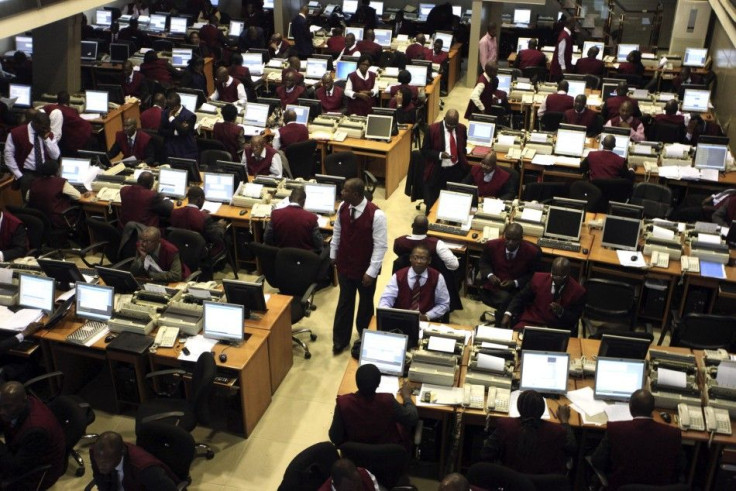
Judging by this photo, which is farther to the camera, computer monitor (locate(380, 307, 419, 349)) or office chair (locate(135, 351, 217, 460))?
computer monitor (locate(380, 307, 419, 349))

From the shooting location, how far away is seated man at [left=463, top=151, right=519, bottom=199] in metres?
8.66

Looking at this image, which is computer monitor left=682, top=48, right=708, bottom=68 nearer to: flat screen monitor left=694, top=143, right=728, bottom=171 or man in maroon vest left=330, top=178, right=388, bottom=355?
flat screen monitor left=694, top=143, right=728, bottom=171

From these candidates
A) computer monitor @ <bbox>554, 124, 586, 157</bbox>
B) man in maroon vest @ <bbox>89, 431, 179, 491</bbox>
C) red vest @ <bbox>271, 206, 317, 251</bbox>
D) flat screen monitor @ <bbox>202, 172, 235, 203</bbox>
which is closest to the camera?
man in maroon vest @ <bbox>89, 431, 179, 491</bbox>

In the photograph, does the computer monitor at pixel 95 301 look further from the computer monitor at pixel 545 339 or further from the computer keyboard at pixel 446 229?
the computer monitor at pixel 545 339

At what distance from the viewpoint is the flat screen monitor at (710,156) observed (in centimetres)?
953

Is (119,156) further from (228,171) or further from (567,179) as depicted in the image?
(567,179)

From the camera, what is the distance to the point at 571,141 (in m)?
9.88

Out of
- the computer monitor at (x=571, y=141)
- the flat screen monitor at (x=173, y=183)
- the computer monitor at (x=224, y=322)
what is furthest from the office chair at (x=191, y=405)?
the computer monitor at (x=571, y=141)

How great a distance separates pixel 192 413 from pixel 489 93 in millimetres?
7141

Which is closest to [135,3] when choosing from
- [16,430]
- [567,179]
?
[567,179]

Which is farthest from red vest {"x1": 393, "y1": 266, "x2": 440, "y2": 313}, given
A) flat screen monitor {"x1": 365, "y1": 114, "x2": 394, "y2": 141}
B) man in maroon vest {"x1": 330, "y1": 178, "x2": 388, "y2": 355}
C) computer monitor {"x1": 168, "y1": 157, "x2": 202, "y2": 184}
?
flat screen monitor {"x1": 365, "y1": 114, "x2": 394, "y2": 141}

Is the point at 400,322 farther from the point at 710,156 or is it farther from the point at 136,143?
the point at 710,156

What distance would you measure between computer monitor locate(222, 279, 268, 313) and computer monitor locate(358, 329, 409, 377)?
106 cm

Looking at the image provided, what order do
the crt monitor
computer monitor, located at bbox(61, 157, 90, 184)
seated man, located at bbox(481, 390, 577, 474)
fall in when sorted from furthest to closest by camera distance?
computer monitor, located at bbox(61, 157, 90, 184)
the crt monitor
seated man, located at bbox(481, 390, 577, 474)
